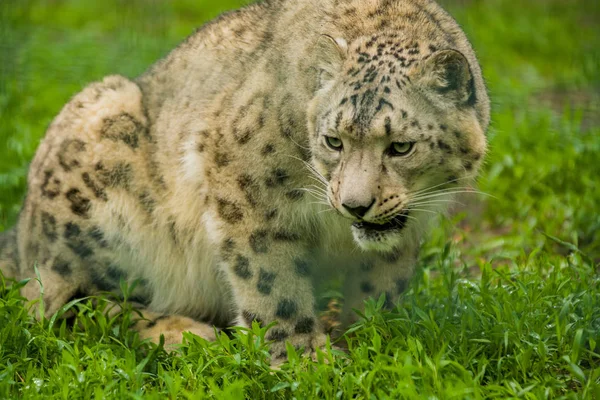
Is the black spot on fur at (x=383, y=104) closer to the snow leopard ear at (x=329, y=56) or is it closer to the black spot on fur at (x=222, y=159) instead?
the snow leopard ear at (x=329, y=56)

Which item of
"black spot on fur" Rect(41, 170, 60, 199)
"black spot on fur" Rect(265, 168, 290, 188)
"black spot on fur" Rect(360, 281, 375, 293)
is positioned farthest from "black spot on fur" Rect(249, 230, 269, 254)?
"black spot on fur" Rect(41, 170, 60, 199)

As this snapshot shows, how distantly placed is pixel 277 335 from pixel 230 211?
0.75 metres

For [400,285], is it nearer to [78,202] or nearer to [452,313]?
[452,313]

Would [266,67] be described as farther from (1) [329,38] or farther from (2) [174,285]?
(2) [174,285]

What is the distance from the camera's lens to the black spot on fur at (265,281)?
15.9 ft

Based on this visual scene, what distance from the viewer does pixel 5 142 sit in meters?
7.83

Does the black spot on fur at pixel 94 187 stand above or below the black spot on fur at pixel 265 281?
above

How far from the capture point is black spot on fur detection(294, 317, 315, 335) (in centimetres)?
484

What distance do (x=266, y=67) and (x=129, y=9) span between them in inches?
281

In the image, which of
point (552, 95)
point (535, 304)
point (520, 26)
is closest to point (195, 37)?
point (535, 304)

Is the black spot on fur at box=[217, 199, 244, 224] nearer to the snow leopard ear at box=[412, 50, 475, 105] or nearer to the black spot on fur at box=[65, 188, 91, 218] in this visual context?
the black spot on fur at box=[65, 188, 91, 218]

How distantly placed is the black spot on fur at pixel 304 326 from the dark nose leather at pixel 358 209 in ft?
2.68

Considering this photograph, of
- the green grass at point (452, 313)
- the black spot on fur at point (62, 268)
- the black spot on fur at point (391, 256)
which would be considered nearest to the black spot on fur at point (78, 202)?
the black spot on fur at point (62, 268)

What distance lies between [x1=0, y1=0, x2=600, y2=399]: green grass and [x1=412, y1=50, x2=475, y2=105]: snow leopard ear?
115cm
